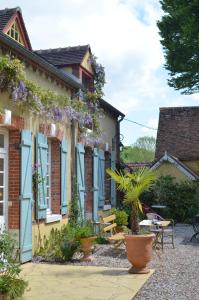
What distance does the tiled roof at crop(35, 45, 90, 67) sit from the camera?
46.3 ft

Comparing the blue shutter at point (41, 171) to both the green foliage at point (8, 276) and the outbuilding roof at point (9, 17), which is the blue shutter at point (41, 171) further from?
the green foliage at point (8, 276)

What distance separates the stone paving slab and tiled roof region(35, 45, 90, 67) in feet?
21.6

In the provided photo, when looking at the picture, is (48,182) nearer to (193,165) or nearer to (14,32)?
(14,32)

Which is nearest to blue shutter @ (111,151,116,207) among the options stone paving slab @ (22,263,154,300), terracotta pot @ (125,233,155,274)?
stone paving slab @ (22,263,154,300)

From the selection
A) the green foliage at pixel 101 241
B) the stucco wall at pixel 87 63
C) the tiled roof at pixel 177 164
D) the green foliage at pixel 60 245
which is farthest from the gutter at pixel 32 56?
the tiled roof at pixel 177 164

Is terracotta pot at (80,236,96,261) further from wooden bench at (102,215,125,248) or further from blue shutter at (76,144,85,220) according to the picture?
blue shutter at (76,144,85,220)

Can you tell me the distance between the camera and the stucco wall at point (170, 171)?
20.8 meters

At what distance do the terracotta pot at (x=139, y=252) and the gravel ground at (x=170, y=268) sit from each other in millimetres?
273

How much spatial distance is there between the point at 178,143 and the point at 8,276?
1722 cm

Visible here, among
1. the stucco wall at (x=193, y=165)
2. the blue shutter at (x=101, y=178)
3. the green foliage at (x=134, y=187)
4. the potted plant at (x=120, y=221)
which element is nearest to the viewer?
the green foliage at (x=134, y=187)

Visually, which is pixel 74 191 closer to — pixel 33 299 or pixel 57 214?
pixel 57 214

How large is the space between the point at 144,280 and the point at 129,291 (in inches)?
A: 33.5

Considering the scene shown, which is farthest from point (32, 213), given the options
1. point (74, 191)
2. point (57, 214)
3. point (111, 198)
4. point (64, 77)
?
point (111, 198)

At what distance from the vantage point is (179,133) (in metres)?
23.6
